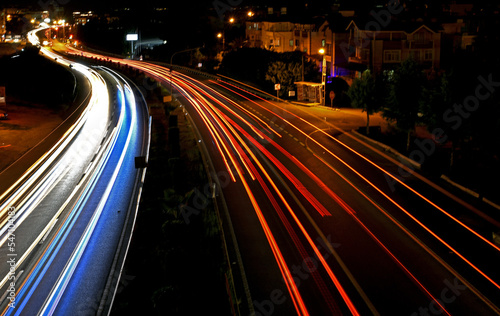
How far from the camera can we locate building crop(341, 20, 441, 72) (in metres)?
45.5

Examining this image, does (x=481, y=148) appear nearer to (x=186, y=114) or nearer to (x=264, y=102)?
(x=186, y=114)

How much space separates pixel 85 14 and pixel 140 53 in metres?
98.1

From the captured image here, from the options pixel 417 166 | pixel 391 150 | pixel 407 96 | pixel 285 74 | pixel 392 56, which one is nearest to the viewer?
pixel 417 166

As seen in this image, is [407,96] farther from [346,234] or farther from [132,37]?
[132,37]

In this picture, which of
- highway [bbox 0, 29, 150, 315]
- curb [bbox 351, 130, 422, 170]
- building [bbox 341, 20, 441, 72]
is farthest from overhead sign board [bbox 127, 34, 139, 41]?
curb [bbox 351, 130, 422, 170]

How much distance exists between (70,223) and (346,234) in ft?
35.4

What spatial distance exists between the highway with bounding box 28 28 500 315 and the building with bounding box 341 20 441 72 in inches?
764

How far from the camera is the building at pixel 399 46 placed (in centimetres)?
4550

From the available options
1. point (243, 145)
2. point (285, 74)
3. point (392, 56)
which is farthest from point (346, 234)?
point (285, 74)

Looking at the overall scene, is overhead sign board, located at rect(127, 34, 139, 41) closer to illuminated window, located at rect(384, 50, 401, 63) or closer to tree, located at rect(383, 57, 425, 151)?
illuminated window, located at rect(384, 50, 401, 63)

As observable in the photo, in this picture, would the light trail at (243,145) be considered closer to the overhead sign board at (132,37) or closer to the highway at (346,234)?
the highway at (346,234)

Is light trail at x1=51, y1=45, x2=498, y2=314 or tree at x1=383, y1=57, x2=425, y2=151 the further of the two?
Result: tree at x1=383, y1=57, x2=425, y2=151

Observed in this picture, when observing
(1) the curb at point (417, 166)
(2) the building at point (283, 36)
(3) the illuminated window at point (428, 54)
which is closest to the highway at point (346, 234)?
(1) the curb at point (417, 166)

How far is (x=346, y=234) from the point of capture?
16.9m
